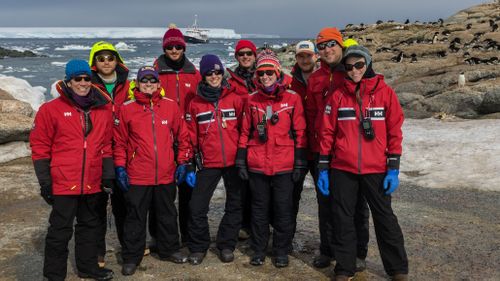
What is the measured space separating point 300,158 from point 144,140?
1603mm

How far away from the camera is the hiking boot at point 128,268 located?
4766mm

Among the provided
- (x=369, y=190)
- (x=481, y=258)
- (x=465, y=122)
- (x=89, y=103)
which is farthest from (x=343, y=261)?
(x=465, y=122)

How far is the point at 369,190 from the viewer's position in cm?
435

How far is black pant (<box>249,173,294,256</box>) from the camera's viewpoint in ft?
16.1

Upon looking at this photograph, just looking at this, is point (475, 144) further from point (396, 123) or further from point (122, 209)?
point (122, 209)

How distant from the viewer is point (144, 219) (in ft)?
15.9

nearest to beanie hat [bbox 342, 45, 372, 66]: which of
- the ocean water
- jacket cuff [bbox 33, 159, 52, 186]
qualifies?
jacket cuff [bbox 33, 159, 52, 186]

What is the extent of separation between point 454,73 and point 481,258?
12707 mm

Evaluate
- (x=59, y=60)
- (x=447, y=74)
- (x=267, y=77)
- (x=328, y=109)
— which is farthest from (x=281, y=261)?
(x=59, y=60)

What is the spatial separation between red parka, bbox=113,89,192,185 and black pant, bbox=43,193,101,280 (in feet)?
1.48

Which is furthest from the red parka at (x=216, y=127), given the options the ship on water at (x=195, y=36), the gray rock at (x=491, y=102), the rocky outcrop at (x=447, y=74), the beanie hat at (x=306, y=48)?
the ship on water at (x=195, y=36)

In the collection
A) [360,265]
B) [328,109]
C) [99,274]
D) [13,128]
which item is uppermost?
[328,109]

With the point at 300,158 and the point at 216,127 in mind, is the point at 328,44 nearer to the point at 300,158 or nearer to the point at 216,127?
the point at 300,158

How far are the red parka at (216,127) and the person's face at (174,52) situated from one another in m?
0.64
